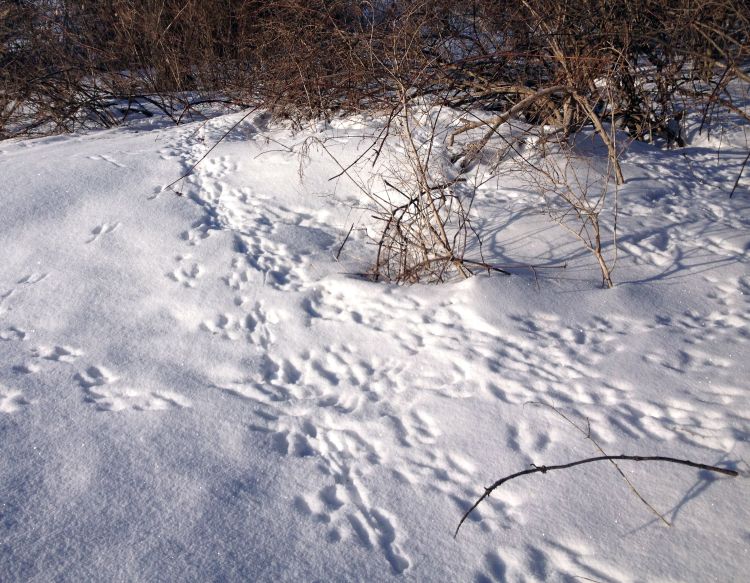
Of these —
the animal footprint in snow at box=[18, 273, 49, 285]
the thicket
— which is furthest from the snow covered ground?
the thicket

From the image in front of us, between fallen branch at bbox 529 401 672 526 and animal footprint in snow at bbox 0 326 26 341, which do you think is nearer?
fallen branch at bbox 529 401 672 526

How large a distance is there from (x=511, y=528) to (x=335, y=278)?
1.93m

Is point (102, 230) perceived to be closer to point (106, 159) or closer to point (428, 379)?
point (106, 159)

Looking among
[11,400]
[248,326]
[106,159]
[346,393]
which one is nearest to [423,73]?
[248,326]

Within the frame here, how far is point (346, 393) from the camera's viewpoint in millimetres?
2811

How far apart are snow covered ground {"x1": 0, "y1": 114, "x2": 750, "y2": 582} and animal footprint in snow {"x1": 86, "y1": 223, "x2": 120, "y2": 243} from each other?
0.06 feet

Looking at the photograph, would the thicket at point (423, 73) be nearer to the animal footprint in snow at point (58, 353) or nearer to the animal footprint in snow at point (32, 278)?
the animal footprint in snow at point (58, 353)

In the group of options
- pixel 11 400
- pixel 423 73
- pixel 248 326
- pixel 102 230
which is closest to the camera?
pixel 11 400

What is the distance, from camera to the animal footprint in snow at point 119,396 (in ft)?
8.84

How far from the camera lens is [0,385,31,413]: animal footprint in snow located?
2629 millimetres

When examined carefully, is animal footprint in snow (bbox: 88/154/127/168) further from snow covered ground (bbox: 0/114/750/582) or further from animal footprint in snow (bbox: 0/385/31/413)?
animal footprint in snow (bbox: 0/385/31/413)

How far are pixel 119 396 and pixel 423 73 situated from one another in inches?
128

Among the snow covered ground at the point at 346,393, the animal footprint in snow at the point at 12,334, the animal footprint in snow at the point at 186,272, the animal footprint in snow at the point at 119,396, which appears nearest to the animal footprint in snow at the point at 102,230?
the snow covered ground at the point at 346,393

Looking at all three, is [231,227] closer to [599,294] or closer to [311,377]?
[311,377]
